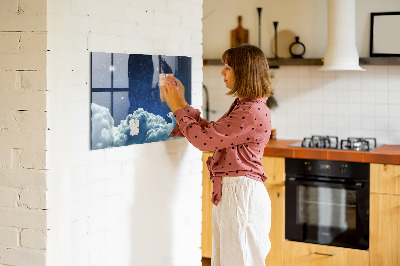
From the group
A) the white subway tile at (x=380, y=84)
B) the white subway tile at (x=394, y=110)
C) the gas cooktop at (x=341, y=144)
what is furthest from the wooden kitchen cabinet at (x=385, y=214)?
the white subway tile at (x=380, y=84)

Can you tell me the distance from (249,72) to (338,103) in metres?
2.29

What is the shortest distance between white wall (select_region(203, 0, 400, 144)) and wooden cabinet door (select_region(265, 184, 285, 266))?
29.8 inches

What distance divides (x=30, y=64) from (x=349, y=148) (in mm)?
2725

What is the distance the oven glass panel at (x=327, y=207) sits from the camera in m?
4.29

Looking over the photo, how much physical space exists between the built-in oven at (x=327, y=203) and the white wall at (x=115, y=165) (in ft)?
4.09

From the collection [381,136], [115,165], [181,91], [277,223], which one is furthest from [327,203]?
[115,165]

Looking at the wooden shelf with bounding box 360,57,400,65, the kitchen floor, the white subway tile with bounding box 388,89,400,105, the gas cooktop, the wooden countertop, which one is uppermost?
the wooden shelf with bounding box 360,57,400,65

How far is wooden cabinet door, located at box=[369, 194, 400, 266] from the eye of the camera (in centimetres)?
409

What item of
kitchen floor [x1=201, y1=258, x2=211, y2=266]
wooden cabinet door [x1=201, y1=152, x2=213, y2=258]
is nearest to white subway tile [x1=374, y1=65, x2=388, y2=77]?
wooden cabinet door [x1=201, y1=152, x2=213, y2=258]

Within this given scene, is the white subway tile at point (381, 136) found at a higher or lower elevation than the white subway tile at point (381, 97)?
lower

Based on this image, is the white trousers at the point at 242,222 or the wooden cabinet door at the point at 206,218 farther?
the wooden cabinet door at the point at 206,218

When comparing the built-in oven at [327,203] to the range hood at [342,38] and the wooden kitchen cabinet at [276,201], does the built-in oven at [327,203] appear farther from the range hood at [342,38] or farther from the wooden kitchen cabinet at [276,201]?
the range hood at [342,38]

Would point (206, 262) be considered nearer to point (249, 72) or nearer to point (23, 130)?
point (249, 72)

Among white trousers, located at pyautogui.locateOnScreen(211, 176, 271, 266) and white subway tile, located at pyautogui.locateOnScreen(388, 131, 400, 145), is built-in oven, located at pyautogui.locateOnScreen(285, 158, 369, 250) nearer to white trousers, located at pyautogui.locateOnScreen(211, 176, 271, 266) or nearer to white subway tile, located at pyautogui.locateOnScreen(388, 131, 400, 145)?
white subway tile, located at pyautogui.locateOnScreen(388, 131, 400, 145)
